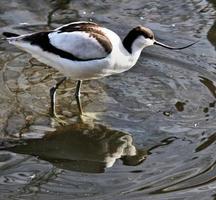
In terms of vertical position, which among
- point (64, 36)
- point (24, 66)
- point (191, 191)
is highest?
point (64, 36)

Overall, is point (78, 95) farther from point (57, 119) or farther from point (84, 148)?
point (84, 148)

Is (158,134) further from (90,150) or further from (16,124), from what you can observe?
(16,124)

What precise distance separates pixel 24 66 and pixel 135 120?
122 centimetres

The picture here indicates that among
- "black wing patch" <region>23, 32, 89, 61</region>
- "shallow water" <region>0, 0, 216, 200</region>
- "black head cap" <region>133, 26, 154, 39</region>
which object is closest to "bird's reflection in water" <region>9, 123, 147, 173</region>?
"shallow water" <region>0, 0, 216, 200</region>

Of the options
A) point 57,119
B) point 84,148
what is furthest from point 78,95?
point 84,148

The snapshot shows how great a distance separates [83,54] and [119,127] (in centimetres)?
60

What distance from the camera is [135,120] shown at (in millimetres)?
5422

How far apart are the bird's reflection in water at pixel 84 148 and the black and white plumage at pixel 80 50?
1.34ft

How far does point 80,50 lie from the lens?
518 centimetres

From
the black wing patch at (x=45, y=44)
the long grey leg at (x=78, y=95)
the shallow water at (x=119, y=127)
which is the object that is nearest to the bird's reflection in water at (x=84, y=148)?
the shallow water at (x=119, y=127)

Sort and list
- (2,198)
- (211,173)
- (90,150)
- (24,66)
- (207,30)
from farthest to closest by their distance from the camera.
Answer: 1. (207,30)
2. (24,66)
3. (90,150)
4. (211,173)
5. (2,198)

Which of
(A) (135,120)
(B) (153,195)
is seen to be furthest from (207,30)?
(B) (153,195)

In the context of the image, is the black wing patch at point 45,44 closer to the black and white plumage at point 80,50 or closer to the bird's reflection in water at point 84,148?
the black and white plumage at point 80,50

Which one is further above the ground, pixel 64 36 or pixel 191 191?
pixel 64 36
